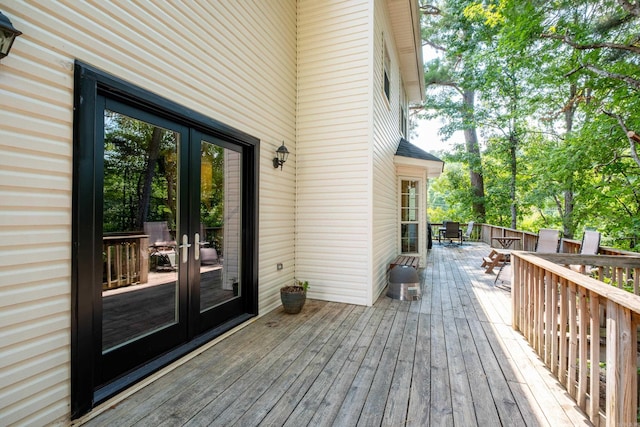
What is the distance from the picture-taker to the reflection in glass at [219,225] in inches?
121

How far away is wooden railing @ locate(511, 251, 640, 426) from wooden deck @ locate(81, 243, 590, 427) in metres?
0.15

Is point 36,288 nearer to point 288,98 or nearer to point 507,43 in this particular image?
point 288,98

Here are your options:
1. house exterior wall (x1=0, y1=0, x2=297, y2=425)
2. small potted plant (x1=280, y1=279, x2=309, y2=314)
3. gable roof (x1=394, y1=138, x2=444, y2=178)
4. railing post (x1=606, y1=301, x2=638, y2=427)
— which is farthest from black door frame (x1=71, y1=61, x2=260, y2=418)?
gable roof (x1=394, y1=138, x2=444, y2=178)

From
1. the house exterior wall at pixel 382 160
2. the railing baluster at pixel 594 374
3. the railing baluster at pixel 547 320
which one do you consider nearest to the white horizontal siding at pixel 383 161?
the house exterior wall at pixel 382 160

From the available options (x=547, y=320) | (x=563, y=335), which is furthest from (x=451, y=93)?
(x=563, y=335)

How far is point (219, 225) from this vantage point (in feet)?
10.9

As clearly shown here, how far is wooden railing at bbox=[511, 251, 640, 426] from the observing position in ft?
5.37

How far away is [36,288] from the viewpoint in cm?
172

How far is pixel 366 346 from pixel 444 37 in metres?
15.0

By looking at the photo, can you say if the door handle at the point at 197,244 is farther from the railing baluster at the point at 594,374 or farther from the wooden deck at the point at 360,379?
the railing baluster at the point at 594,374

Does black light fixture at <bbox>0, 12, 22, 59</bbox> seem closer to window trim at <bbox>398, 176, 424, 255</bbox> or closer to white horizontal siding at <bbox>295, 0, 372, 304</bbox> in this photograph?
white horizontal siding at <bbox>295, 0, 372, 304</bbox>

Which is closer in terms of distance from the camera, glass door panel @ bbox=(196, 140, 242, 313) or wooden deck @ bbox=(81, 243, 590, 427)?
wooden deck @ bbox=(81, 243, 590, 427)

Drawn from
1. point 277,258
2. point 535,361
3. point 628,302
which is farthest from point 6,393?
point 535,361

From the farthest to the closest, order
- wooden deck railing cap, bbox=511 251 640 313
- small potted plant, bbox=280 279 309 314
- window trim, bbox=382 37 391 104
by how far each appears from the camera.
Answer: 1. window trim, bbox=382 37 391 104
2. small potted plant, bbox=280 279 309 314
3. wooden deck railing cap, bbox=511 251 640 313
